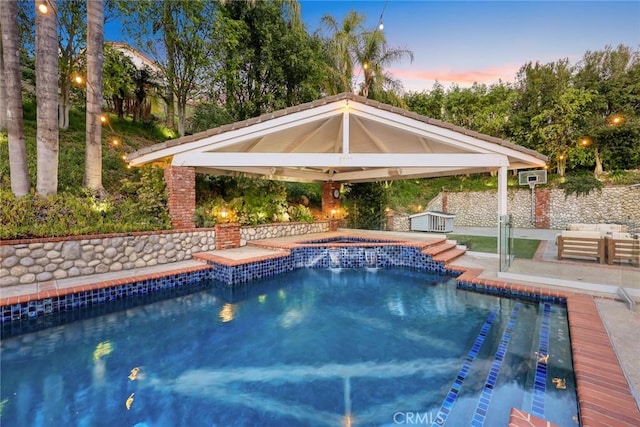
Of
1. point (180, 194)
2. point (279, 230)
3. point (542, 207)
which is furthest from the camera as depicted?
point (542, 207)

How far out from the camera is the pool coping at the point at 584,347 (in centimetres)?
269

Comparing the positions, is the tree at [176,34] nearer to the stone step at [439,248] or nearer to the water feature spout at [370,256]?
the water feature spout at [370,256]

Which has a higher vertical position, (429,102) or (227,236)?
(429,102)

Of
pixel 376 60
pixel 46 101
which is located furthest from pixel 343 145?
pixel 376 60

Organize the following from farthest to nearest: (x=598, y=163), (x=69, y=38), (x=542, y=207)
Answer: (x=542, y=207)
(x=598, y=163)
(x=69, y=38)

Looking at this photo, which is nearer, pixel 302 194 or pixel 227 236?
pixel 227 236

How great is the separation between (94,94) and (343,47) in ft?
47.6

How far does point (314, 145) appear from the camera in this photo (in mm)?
12891

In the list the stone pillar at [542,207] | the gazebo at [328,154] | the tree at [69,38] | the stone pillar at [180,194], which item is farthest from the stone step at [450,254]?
the tree at [69,38]

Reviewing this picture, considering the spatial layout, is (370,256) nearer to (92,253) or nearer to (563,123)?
(92,253)

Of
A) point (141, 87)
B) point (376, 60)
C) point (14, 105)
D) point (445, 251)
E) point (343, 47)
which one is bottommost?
point (445, 251)

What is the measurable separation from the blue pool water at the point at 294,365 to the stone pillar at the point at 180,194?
3173 millimetres

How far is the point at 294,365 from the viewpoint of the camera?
4.34 meters

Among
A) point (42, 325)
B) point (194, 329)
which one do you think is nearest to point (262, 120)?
point (194, 329)
